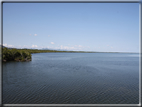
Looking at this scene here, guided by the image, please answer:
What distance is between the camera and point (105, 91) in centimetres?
1173

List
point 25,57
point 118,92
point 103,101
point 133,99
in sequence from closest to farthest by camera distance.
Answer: point 103,101, point 133,99, point 118,92, point 25,57

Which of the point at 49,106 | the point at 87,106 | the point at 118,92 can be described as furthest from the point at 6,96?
the point at 118,92

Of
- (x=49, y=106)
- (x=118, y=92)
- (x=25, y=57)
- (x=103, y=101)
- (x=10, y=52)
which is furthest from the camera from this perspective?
(x=25, y=57)

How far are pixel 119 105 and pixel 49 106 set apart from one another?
5154mm

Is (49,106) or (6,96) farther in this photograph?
(6,96)

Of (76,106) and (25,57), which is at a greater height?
(25,57)

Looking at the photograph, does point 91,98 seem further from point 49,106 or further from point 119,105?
point 49,106

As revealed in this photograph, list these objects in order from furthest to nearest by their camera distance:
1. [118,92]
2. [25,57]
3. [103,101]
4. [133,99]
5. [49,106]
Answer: [25,57]
[118,92]
[133,99]
[103,101]
[49,106]

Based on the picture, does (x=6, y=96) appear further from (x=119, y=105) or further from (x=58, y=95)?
(x=119, y=105)

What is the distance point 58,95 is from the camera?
10.5 m

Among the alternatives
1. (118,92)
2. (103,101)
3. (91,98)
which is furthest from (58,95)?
(118,92)

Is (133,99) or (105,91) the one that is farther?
(105,91)

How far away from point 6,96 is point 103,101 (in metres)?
8.28

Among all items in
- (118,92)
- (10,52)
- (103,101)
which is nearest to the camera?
(103,101)
